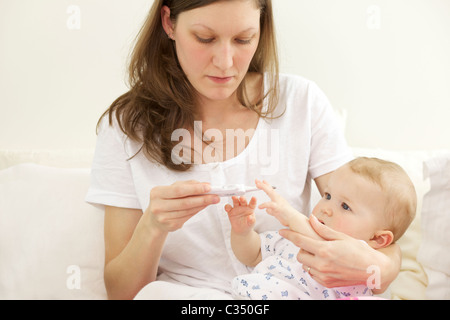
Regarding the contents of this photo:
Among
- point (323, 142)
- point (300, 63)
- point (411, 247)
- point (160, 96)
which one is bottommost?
point (411, 247)

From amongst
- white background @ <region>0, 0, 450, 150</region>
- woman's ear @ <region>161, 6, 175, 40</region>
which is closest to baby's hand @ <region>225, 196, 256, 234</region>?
woman's ear @ <region>161, 6, 175, 40</region>

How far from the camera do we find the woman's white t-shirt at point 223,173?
134 cm

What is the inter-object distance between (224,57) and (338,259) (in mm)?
546

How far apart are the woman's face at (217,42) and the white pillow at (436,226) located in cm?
62

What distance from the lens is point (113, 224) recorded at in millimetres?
1326

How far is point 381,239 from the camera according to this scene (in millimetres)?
1247

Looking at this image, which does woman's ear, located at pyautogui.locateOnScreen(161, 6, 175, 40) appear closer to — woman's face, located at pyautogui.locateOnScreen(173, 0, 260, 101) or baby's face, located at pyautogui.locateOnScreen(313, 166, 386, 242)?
woman's face, located at pyautogui.locateOnScreen(173, 0, 260, 101)

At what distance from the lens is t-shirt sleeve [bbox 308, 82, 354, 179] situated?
141 centimetres

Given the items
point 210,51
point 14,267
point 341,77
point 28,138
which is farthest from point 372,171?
point 28,138

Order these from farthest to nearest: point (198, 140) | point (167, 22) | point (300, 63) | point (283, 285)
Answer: point (300, 63) < point (198, 140) < point (167, 22) < point (283, 285)

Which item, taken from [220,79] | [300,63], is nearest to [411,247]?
[220,79]

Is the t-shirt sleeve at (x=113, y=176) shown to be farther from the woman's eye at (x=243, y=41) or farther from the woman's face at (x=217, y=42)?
the woman's eye at (x=243, y=41)

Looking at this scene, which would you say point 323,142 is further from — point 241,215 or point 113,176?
point 113,176

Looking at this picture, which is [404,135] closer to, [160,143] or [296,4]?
[296,4]
